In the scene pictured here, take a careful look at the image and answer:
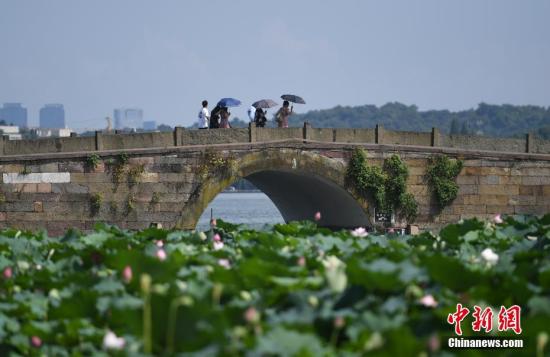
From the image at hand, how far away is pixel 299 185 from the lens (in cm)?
3241

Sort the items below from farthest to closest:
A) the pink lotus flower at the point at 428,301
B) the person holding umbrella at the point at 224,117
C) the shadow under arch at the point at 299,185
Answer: the person holding umbrella at the point at 224,117 → the shadow under arch at the point at 299,185 → the pink lotus flower at the point at 428,301

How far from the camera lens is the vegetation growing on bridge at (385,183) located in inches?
1118

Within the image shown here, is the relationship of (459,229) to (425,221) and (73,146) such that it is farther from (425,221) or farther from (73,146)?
(425,221)

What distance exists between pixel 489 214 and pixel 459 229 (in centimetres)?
2176

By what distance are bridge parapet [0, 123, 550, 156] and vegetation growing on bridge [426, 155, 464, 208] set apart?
1.60ft

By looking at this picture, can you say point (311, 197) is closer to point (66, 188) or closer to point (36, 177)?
point (66, 188)

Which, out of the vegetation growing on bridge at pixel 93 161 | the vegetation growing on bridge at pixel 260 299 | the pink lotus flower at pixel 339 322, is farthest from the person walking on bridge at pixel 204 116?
the pink lotus flower at pixel 339 322

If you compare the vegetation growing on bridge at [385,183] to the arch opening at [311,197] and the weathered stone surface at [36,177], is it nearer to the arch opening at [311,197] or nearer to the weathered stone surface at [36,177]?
the arch opening at [311,197]

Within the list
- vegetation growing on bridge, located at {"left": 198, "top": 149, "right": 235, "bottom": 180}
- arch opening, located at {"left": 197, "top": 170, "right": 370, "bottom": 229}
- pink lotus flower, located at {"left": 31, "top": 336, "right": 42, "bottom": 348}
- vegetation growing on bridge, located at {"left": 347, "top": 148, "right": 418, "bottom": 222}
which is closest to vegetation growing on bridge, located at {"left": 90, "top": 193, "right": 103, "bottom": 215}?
vegetation growing on bridge, located at {"left": 198, "top": 149, "right": 235, "bottom": 180}

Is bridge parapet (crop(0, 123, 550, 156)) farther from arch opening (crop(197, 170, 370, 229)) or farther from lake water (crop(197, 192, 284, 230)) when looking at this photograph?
lake water (crop(197, 192, 284, 230))

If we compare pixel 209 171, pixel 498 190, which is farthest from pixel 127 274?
pixel 498 190

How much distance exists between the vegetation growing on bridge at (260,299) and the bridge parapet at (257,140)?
1751 centimetres

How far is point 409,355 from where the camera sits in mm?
4543

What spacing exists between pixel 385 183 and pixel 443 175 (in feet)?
5.31
